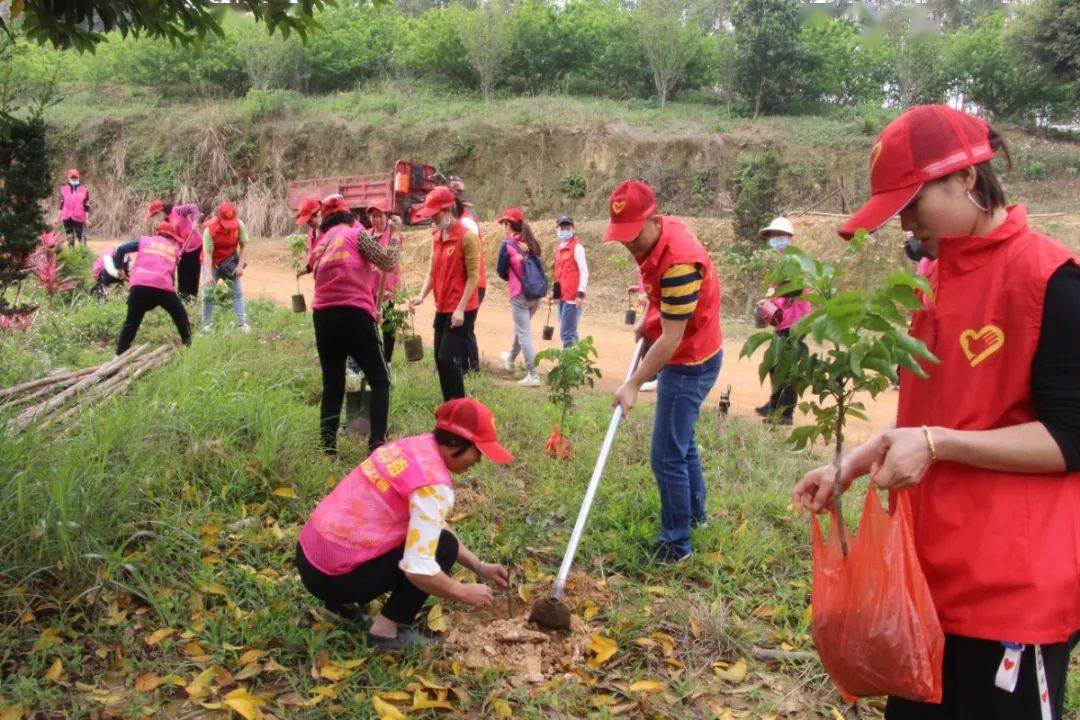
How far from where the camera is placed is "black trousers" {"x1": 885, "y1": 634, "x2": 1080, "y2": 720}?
4.96 ft

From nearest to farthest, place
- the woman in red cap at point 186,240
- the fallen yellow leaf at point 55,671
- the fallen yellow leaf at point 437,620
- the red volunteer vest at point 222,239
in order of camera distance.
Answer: the fallen yellow leaf at point 55,671, the fallen yellow leaf at point 437,620, the red volunteer vest at point 222,239, the woman in red cap at point 186,240

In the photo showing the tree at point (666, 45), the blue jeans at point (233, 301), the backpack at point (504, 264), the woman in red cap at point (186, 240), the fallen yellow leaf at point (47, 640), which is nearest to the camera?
the fallen yellow leaf at point (47, 640)

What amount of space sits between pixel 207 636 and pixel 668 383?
2.27 m

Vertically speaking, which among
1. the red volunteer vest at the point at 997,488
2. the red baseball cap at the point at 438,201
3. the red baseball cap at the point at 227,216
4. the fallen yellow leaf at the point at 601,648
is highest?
the red baseball cap at the point at 438,201

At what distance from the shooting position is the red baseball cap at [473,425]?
2867 mm

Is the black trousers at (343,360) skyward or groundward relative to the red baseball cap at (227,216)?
groundward

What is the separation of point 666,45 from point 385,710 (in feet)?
88.4

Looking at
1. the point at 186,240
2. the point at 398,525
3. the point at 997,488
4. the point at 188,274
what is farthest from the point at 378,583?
the point at 188,274

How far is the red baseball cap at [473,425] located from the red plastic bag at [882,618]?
1433 mm

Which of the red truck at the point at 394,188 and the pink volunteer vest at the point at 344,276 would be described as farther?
the red truck at the point at 394,188

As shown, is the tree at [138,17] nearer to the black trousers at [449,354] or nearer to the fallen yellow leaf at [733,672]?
the black trousers at [449,354]

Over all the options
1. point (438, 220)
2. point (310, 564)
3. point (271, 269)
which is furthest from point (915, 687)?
point (271, 269)

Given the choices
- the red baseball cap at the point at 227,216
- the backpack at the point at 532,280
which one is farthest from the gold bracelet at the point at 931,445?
→ the red baseball cap at the point at 227,216

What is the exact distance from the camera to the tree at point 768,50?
2373 cm
